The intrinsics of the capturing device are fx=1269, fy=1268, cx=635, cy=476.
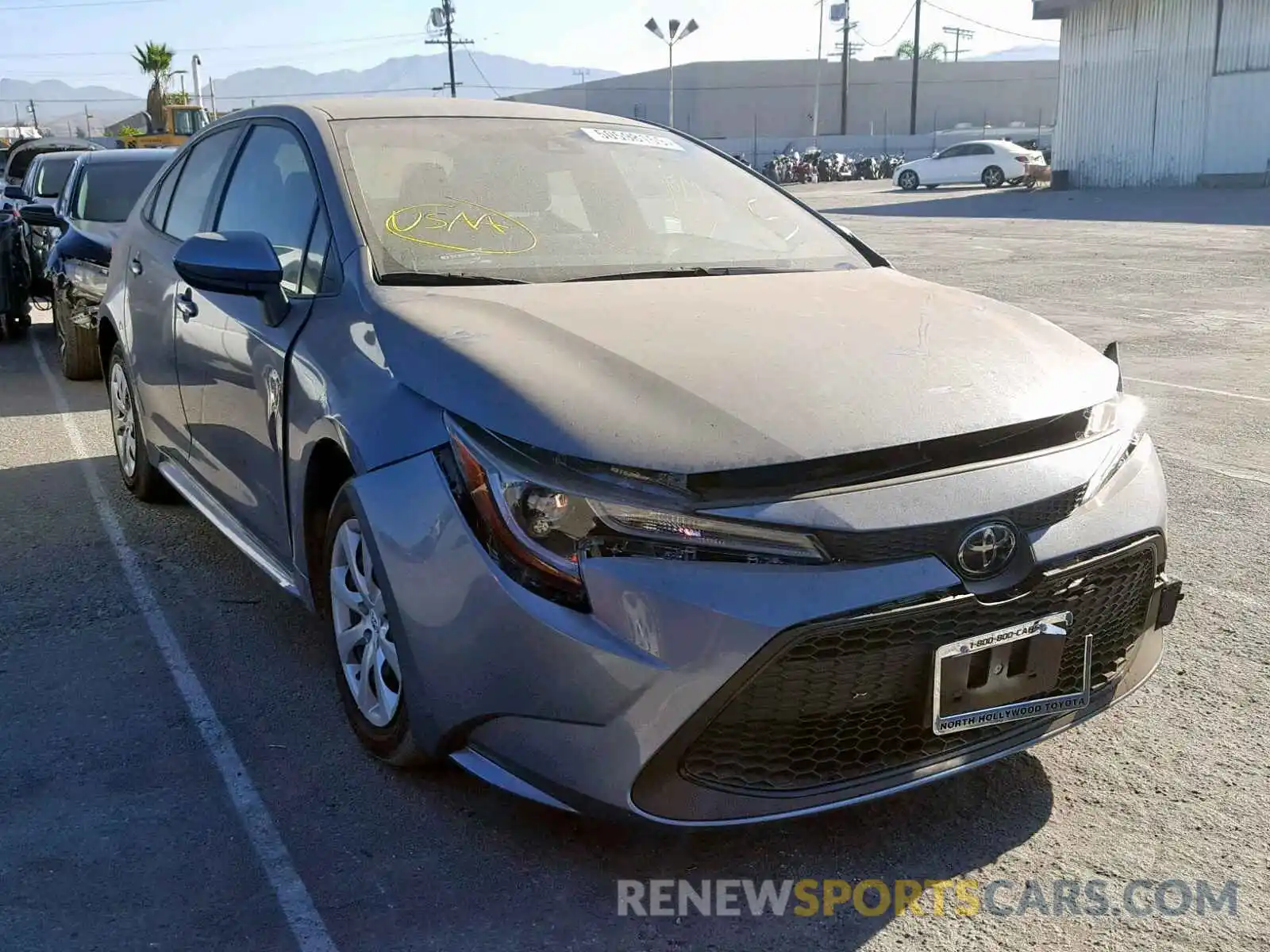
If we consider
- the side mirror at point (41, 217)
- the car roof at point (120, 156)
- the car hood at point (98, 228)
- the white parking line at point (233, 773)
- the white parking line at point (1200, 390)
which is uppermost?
the car roof at point (120, 156)

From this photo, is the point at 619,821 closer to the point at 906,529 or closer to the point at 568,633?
the point at 568,633

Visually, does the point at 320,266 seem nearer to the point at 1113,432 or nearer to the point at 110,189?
the point at 1113,432

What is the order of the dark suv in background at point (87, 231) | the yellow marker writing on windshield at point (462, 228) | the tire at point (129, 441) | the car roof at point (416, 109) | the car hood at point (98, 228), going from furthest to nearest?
1. the car hood at point (98, 228)
2. the dark suv in background at point (87, 231)
3. the tire at point (129, 441)
4. the car roof at point (416, 109)
5. the yellow marker writing on windshield at point (462, 228)

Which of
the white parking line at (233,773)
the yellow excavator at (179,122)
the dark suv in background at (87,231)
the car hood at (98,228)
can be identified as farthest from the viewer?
the yellow excavator at (179,122)

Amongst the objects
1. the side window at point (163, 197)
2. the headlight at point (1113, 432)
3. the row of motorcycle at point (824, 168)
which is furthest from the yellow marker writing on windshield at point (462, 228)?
the row of motorcycle at point (824, 168)

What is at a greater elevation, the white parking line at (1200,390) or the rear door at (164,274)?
the rear door at (164,274)

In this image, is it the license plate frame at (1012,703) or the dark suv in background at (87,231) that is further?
the dark suv in background at (87,231)

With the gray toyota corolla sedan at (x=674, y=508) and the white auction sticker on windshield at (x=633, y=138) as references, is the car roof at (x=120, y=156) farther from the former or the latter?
the gray toyota corolla sedan at (x=674, y=508)

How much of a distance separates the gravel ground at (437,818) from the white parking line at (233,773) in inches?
0.9

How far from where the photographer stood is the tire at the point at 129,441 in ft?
17.8

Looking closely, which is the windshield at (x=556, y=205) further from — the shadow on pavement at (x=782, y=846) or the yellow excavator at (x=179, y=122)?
the yellow excavator at (x=179, y=122)

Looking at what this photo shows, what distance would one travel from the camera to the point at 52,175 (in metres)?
13.3

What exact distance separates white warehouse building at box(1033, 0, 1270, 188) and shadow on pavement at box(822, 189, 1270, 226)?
1120 millimetres

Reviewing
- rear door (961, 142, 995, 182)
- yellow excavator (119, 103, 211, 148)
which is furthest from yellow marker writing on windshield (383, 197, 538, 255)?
rear door (961, 142, 995, 182)
